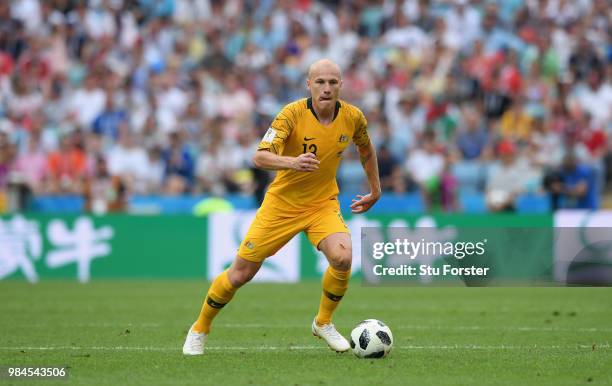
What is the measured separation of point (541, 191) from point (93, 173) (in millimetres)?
8344

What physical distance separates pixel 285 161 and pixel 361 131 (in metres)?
1.24

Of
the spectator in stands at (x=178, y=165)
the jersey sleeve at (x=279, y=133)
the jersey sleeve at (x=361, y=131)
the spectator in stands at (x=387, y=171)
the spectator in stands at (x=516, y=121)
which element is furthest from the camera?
the spectator in stands at (x=516, y=121)

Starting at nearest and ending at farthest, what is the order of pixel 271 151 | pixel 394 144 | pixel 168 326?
pixel 271 151, pixel 168 326, pixel 394 144

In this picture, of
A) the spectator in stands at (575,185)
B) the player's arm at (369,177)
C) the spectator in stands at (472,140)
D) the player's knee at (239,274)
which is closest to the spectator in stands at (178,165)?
the spectator in stands at (472,140)

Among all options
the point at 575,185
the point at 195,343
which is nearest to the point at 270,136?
the point at 195,343

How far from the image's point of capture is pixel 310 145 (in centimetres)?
1002

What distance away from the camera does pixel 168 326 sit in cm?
1284

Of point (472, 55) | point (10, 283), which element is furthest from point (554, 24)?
point (10, 283)

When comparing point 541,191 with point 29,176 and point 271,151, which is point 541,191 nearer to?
point 29,176

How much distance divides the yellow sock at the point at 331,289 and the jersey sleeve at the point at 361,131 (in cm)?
118

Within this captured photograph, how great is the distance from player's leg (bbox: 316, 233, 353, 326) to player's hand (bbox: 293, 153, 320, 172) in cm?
95

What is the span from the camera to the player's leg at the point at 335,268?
391 inches

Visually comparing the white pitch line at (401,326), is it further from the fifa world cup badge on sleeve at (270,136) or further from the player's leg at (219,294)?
the fifa world cup badge on sleeve at (270,136)

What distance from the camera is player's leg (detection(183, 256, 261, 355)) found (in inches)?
396
